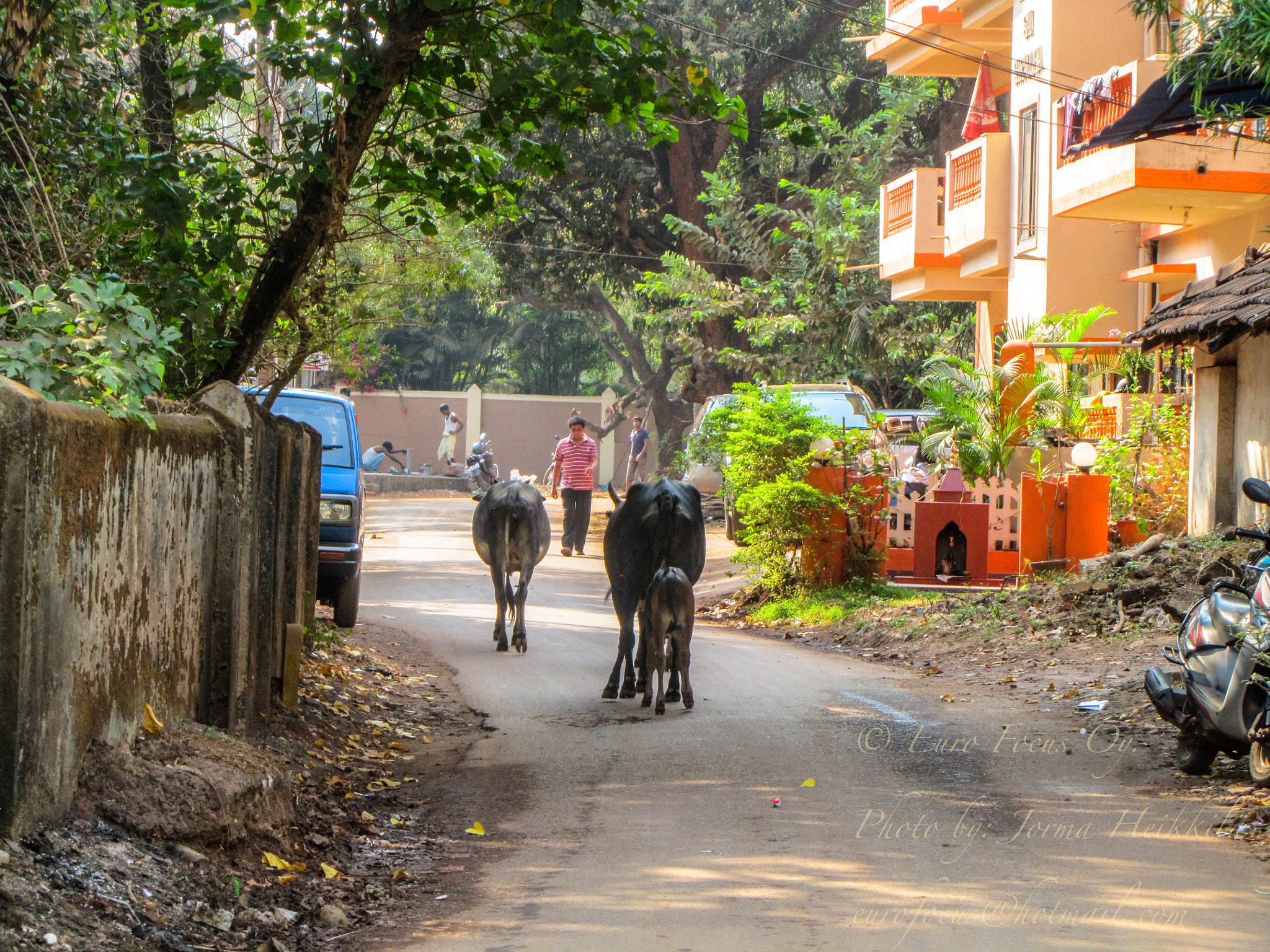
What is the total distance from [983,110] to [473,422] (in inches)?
871

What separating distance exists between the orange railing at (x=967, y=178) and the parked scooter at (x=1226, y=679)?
47.1 ft

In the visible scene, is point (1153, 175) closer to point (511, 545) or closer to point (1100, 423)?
point (1100, 423)

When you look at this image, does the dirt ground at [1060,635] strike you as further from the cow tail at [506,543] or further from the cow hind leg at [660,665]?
the cow tail at [506,543]

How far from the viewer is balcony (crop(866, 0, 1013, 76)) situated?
21484mm

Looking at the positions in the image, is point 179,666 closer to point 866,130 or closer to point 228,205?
point 228,205

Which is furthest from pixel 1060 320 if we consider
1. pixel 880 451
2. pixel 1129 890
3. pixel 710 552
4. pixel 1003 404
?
pixel 1129 890

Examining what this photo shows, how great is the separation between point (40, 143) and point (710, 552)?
48.0 ft

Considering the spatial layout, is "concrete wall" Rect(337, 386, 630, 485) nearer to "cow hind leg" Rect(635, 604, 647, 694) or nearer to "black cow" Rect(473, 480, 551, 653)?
"black cow" Rect(473, 480, 551, 653)

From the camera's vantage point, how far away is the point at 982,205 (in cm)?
1994

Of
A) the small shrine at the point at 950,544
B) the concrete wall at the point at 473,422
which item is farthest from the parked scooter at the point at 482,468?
the concrete wall at the point at 473,422

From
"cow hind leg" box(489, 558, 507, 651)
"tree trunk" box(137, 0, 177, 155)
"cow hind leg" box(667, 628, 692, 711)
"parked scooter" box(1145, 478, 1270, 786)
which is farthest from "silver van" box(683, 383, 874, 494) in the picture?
"parked scooter" box(1145, 478, 1270, 786)

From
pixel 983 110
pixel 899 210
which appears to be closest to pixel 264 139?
pixel 899 210

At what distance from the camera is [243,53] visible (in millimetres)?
8664

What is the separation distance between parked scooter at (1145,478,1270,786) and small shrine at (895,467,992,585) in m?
7.78
